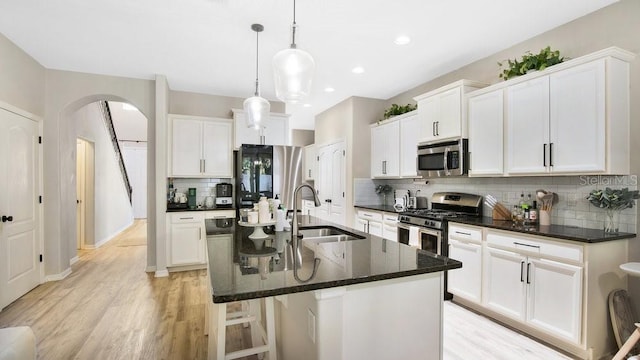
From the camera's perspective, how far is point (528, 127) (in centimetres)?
287

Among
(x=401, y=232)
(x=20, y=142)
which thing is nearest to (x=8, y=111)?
(x=20, y=142)

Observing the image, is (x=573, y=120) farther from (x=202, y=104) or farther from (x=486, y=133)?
(x=202, y=104)

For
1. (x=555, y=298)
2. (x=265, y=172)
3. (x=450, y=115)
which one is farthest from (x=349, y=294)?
(x=265, y=172)

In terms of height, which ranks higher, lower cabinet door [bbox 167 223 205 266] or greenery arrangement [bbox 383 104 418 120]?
greenery arrangement [bbox 383 104 418 120]

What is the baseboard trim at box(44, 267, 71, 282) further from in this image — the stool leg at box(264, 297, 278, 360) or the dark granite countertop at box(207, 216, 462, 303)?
the stool leg at box(264, 297, 278, 360)

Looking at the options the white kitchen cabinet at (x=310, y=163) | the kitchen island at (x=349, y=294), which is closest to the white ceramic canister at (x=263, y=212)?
the kitchen island at (x=349, y=294)

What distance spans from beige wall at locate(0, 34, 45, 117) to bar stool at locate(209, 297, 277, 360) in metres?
3.32

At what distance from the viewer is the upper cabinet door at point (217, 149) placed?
16.0 ft

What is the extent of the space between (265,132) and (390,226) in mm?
2482

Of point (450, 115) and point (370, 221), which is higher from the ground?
Result: point (450, 115)

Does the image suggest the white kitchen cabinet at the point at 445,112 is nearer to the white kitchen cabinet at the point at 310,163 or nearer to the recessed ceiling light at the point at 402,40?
the recessed ceiling light at the point at 402,40

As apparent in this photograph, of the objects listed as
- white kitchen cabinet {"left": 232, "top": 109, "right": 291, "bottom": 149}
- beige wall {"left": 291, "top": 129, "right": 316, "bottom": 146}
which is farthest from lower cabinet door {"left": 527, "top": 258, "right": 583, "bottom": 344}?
beige wall {"left": 291, "top": 129, "right": 316, "bottom": 146}

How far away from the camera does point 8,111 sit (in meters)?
3.28

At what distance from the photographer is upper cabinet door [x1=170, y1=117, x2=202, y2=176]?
4.71m
